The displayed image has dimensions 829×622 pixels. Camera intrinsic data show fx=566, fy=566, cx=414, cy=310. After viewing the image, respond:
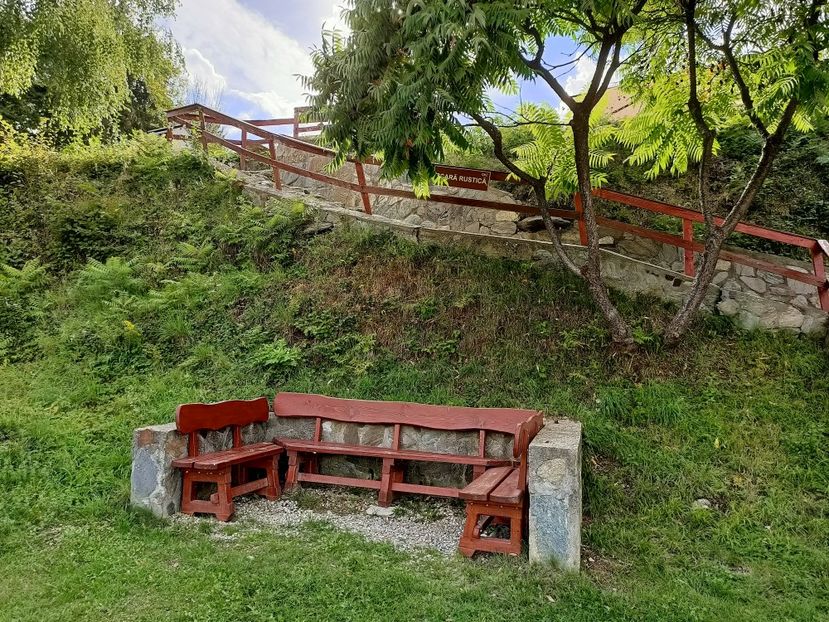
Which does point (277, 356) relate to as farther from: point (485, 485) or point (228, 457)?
point (485, 485)

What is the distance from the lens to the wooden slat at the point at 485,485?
153 inches

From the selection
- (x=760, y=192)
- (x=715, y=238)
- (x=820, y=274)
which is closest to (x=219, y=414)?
(x=715, y=238)

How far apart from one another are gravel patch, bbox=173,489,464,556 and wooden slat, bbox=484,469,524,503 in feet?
1.89

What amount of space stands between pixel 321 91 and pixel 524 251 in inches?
137

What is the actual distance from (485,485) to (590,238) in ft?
10.6

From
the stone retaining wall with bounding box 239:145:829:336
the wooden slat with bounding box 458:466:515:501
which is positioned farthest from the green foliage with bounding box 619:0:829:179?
the wooden slat with bounding box 458:466:515:501

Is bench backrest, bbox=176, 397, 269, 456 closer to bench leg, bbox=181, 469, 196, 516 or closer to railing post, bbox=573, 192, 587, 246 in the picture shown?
bench leg, bbox=181, 469, 196, 516

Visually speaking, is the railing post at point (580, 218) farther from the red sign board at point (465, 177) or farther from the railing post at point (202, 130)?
the railing post at point (202, 130)

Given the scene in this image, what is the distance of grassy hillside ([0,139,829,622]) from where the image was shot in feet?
11.1

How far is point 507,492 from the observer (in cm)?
396

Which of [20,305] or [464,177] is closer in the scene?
[464,177]

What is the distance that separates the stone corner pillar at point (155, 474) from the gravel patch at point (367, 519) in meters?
0.17

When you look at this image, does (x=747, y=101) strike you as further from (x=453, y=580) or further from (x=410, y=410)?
(x=453, y=580)

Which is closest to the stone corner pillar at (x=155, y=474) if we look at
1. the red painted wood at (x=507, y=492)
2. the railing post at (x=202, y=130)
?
the red painted wood at (x=507, y=492)
